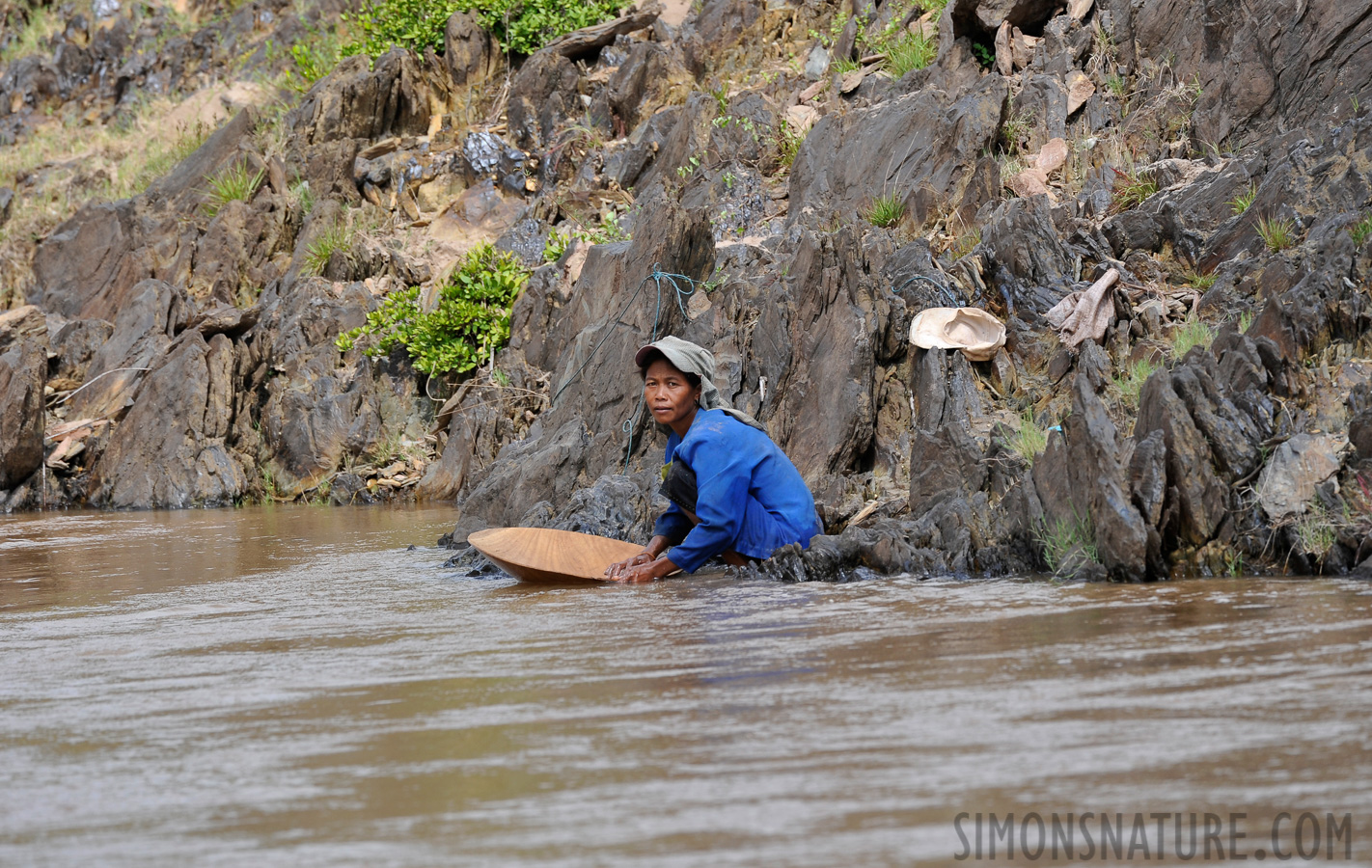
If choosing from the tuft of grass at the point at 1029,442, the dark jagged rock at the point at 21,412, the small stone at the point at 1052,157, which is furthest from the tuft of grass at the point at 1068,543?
the dark jagged rock at the point at 21,412

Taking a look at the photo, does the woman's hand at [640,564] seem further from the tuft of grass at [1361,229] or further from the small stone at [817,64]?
the small stone at [817,64]

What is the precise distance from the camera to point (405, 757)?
2.44 m

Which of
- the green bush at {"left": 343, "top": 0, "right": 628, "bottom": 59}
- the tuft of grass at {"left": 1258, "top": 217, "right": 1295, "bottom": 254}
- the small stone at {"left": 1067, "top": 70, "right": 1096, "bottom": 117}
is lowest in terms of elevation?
the tuft of grass at {"left": 1258, "top": 217, "right": 1295, "bottom": 254}

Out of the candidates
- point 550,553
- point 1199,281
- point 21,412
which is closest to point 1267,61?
point 1199,281

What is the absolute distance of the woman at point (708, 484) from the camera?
17.5 ft

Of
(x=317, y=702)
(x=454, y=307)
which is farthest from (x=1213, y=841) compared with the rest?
(x=454, y=307)

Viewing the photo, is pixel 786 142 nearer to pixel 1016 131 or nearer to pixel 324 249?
pixel 1016 131

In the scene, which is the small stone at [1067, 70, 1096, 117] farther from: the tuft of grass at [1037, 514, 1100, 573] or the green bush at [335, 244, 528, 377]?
the tuft of grass at [1037, 514, 1100, 573]

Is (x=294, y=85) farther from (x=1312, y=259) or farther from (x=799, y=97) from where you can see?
(x=1312, y=259)

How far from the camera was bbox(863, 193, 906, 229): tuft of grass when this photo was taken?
33.8 feet

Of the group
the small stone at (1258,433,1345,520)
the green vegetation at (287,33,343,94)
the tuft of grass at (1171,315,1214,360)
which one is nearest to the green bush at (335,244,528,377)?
the green vegetation at (287,33,343,94)

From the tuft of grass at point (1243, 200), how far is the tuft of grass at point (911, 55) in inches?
188

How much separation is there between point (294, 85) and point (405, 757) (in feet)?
63.4

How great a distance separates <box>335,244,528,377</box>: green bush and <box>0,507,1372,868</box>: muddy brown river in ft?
28.6
